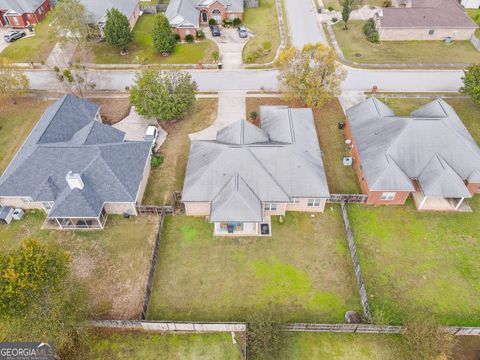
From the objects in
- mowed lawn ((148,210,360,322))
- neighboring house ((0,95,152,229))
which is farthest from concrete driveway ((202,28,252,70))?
mowed lawn ((148,210,360,322))

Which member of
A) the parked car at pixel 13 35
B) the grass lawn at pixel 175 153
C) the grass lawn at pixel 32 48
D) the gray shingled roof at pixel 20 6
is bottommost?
the grass lawn at pixel 175 153

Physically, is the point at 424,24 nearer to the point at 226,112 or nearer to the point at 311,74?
the point at 311,74

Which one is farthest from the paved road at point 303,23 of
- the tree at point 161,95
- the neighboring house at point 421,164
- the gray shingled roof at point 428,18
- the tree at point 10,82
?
the tree at point 10,82

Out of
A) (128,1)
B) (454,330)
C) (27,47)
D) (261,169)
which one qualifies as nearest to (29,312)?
(261,169)

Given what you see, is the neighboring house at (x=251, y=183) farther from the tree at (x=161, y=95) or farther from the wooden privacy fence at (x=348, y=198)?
the tree at (x=161, y=95)

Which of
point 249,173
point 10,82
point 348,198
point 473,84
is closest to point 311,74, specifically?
point 348,198

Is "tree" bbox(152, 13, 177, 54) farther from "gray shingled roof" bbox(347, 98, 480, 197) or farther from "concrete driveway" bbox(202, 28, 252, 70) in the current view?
"gray shingled roof" bbox(347, 98, 480, 197)
